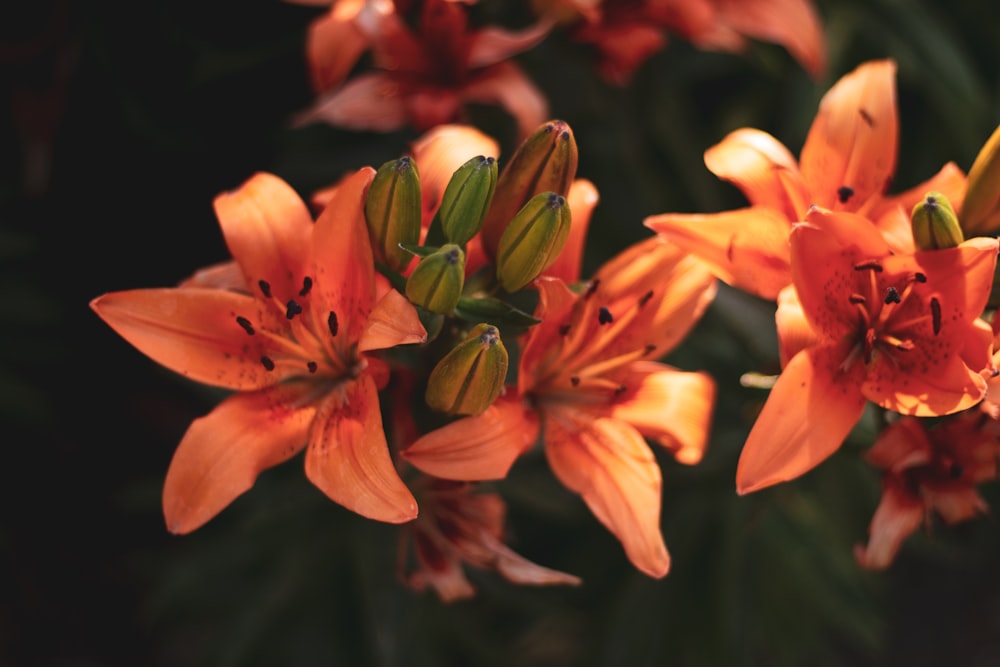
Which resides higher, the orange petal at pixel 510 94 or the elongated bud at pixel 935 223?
the orange petal at pixel 510 94

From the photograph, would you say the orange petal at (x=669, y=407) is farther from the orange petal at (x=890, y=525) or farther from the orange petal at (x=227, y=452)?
the orange petal at (x=227, y=452)

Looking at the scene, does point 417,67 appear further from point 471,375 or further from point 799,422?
point 799,422

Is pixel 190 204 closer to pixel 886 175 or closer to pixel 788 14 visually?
pixel 788 14

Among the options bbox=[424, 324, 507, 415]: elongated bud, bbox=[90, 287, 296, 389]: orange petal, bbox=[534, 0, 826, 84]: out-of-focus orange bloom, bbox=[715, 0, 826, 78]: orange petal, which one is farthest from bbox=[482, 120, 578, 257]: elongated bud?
bbox=[715, 0, 826, 78]: orange petal

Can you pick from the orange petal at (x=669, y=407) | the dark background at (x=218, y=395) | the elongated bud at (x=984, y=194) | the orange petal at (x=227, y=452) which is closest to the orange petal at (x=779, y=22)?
the dark background at (x=218, y=395)

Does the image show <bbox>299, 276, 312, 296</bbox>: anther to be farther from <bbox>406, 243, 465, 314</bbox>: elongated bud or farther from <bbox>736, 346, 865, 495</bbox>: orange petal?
<bbox>736, 346, 865, 495</bbox>: orange petal

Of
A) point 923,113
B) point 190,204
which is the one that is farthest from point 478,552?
point 923,113

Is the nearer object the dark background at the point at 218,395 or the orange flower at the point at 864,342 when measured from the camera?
the orange flower at the point at 864,342
